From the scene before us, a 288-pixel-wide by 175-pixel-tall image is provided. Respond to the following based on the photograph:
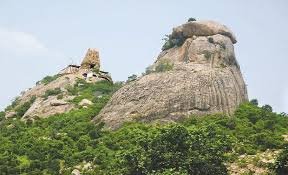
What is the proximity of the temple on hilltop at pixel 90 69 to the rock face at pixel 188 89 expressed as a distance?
1055 centimetres

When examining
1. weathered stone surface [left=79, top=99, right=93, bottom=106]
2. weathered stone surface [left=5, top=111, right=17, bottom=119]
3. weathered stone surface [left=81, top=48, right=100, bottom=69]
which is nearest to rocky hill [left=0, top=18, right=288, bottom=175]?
weathered stone surface [left=79, top=99, right=93, bottom=106]

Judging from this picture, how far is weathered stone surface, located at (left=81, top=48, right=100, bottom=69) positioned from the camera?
7425 centimetres

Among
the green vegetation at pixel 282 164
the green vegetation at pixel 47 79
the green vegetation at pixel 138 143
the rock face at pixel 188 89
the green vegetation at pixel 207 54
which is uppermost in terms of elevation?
the green vegetation at pixel 47 79

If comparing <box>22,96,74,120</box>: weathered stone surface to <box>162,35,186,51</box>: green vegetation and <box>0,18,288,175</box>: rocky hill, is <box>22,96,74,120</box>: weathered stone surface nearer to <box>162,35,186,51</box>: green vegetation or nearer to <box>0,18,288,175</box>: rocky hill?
<box>0,18,288,175</box>: rocky hill

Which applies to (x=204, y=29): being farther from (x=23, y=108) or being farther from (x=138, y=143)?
(x=138, y=143)

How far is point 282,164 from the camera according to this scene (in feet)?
→ 126

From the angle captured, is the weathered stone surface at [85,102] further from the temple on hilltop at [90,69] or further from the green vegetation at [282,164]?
the green vegetation at [282,164]

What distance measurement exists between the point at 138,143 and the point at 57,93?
80.6ft

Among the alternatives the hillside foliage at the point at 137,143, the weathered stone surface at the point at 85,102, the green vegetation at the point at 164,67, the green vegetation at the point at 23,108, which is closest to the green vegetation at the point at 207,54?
the green vegetation at the point at 164,67

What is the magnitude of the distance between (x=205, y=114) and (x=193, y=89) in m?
2.70

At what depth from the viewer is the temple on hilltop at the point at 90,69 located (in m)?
71.4

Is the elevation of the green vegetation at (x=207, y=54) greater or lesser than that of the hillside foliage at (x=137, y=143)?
greater

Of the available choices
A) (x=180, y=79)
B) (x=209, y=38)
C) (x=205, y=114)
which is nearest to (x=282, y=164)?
(x=205, y=114)

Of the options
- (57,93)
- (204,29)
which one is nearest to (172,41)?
A: (204,29)
